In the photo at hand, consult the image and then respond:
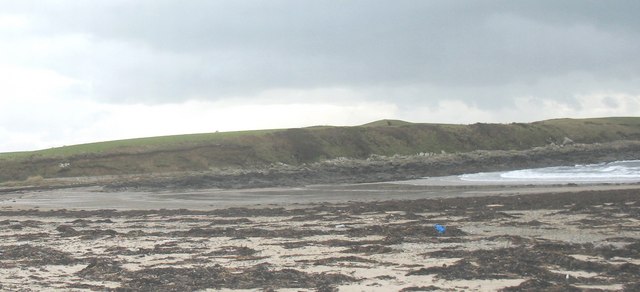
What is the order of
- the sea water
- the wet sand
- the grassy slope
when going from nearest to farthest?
the wet sand → the sea water → the grassy slope

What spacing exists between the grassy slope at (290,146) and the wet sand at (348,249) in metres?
37.3

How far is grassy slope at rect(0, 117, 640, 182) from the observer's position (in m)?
60.0

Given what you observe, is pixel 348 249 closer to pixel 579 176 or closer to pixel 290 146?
pixel 579 176

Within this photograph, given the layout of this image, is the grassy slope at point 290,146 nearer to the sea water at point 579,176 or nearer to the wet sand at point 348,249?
the sea water at point 579,176

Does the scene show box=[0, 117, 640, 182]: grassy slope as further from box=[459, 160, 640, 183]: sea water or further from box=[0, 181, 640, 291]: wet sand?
box=[0, 181, 640, 291]: wet sand

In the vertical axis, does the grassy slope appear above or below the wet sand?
above

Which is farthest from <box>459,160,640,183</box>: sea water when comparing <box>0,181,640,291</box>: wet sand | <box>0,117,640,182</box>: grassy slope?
<box>0,117,640,182</box>: grassy slope

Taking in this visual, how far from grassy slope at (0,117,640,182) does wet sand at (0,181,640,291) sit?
37.3m

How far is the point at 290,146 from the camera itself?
224 feet

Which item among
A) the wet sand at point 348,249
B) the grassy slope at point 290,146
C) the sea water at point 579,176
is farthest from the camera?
the grassy slope at point 290,146

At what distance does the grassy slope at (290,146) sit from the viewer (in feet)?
197

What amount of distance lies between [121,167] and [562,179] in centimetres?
3932

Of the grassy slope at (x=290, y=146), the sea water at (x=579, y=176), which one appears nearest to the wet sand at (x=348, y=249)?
the sea water at (x=579, y=176)

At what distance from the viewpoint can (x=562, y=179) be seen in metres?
39.3
